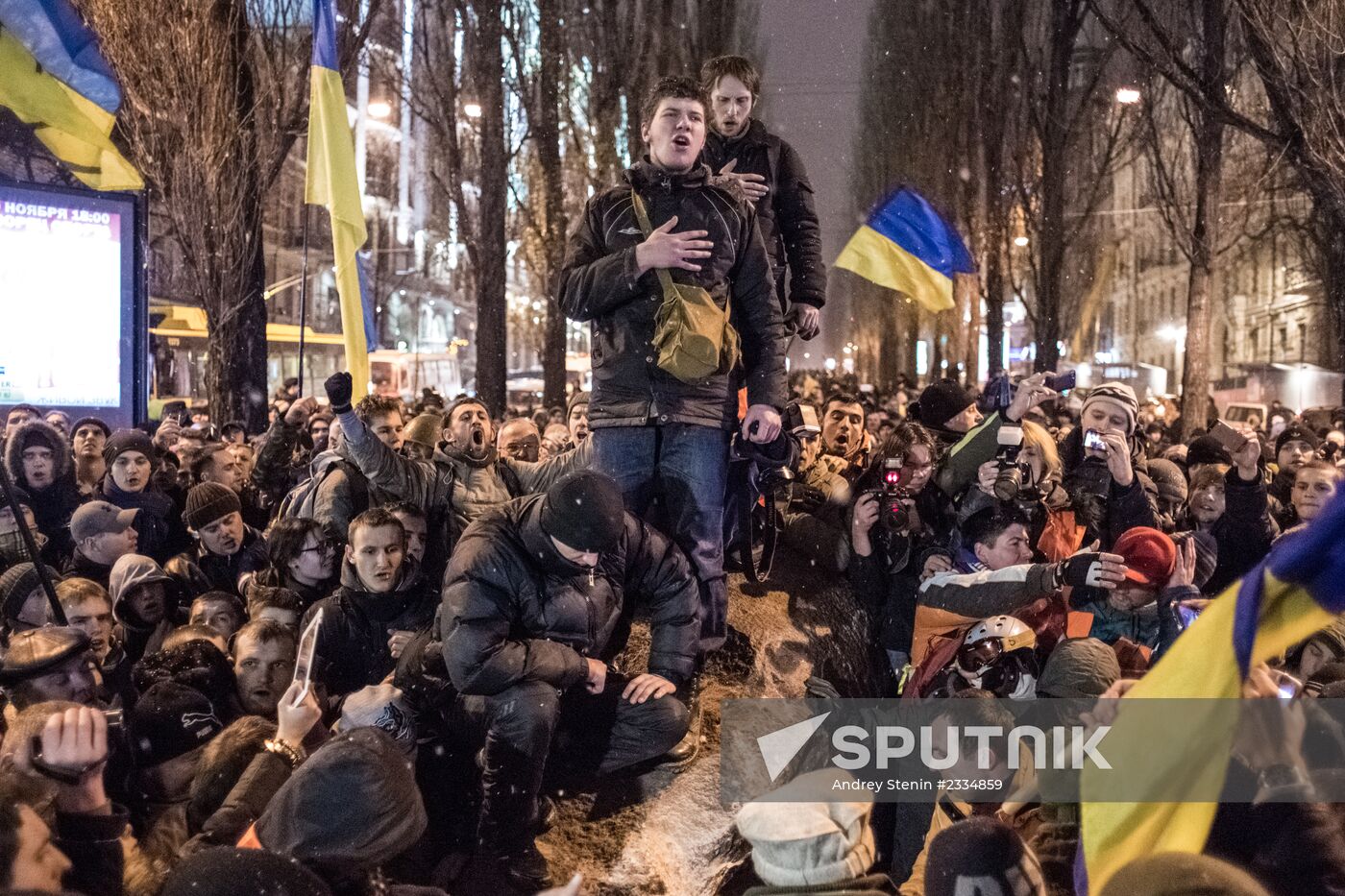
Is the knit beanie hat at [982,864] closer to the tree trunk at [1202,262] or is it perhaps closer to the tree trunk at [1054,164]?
the tree trunk at [1202,262]

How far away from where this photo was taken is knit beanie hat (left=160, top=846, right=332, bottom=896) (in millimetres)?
2092

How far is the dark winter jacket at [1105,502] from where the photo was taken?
4.79 meters

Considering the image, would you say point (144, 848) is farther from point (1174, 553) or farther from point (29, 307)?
point (29, 307)

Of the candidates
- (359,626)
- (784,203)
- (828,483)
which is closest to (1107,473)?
(828,483)

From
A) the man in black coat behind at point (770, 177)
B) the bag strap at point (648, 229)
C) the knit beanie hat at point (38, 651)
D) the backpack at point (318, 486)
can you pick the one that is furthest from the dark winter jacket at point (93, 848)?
the man in black coat behind at point (770, 177)

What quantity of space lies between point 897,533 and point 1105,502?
0.96 m

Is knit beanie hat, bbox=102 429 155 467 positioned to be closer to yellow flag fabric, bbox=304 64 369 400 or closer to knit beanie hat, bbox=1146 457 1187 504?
yellow flag fabric, bbox=304 64 369 400

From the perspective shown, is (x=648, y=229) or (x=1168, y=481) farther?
(x=1168, y=481)

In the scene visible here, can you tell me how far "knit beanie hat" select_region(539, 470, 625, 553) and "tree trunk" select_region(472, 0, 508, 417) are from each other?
37.0 ft

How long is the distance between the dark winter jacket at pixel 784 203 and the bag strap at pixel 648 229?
0.81 m

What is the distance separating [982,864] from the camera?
2.27 meters

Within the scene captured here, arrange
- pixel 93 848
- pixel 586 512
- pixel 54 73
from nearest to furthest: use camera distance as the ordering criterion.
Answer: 1. pixel 93 848
2. pixel 586 512
3. pixel 54 73

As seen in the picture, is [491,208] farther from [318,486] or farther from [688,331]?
[688,331]

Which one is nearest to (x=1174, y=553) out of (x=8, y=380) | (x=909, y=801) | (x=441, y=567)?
(x=909, y=801)
